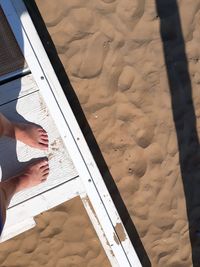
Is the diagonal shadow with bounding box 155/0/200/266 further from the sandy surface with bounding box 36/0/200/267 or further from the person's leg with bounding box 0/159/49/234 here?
the person's leg with bounding box 0/159/49/234

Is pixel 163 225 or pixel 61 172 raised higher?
pixel 61 172

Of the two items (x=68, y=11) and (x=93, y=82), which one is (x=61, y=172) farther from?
(x=68, y=11)

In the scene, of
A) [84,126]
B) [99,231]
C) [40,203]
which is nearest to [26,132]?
[40,203]

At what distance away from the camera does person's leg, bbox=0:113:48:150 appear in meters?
2.77

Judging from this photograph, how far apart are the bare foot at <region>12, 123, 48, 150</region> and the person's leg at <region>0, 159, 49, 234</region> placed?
0.41ft

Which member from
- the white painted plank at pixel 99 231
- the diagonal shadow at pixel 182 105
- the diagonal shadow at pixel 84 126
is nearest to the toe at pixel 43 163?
the white painted plank at pixel 99 231

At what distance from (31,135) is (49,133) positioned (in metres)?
0.14

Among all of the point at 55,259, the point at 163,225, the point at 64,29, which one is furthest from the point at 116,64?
the point at 55,259

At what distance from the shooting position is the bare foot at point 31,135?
2803mm

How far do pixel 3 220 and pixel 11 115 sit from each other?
0.63 meters

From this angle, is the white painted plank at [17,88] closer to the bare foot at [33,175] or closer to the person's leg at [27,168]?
the person's leg at [27,168]

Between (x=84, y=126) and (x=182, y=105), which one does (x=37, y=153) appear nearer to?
(x=84, y=126)

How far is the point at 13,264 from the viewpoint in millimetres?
3186

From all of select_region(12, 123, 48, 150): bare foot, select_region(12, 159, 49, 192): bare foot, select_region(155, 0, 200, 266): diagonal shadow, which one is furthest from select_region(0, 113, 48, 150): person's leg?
select_region(155, 0, 200, 266): diagonal shadow
